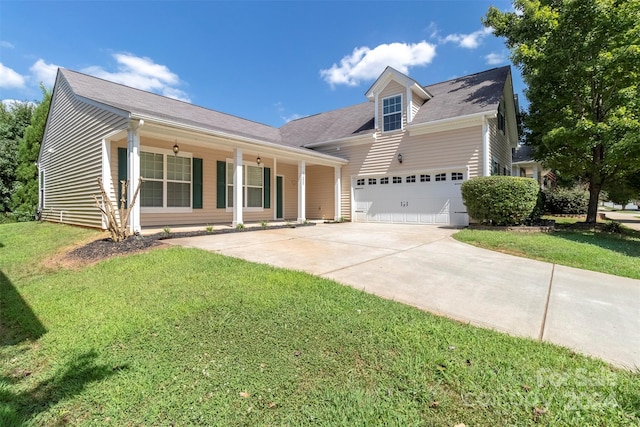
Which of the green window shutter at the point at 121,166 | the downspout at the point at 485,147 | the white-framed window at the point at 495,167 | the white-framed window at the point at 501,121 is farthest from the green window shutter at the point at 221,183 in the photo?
the white-framed window at the point at 501,121

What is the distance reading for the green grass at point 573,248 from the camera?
5273mm

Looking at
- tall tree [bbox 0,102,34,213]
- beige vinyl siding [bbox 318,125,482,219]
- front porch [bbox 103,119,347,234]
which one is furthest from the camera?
tall tree [bbox 0,102,34,213]

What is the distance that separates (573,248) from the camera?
21.0ft

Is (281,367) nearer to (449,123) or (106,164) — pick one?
(106,164)

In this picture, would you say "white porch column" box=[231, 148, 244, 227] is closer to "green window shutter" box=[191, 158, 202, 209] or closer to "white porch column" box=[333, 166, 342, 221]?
"green window shutter" box=[191, 158, 202, 209]

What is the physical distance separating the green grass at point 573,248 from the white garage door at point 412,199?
2.80 m

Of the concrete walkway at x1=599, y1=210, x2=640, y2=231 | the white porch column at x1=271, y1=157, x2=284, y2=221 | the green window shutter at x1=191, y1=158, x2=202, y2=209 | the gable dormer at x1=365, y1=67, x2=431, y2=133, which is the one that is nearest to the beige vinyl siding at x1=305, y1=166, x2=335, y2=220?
the white porch column at x1=271, y1=157, x2=284, y2=221

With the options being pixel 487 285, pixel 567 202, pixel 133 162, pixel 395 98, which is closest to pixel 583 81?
pixel 395 98

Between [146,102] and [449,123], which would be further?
[146,102]

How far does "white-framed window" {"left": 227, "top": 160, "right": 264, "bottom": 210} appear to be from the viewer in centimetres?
1151

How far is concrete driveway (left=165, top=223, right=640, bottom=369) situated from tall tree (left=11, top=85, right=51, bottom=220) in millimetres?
15445

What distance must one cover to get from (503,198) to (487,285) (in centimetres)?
592

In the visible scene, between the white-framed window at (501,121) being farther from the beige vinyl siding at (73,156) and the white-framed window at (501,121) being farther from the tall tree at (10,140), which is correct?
the tall tree at (10,140)

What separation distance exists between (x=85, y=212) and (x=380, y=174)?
35.9ft
